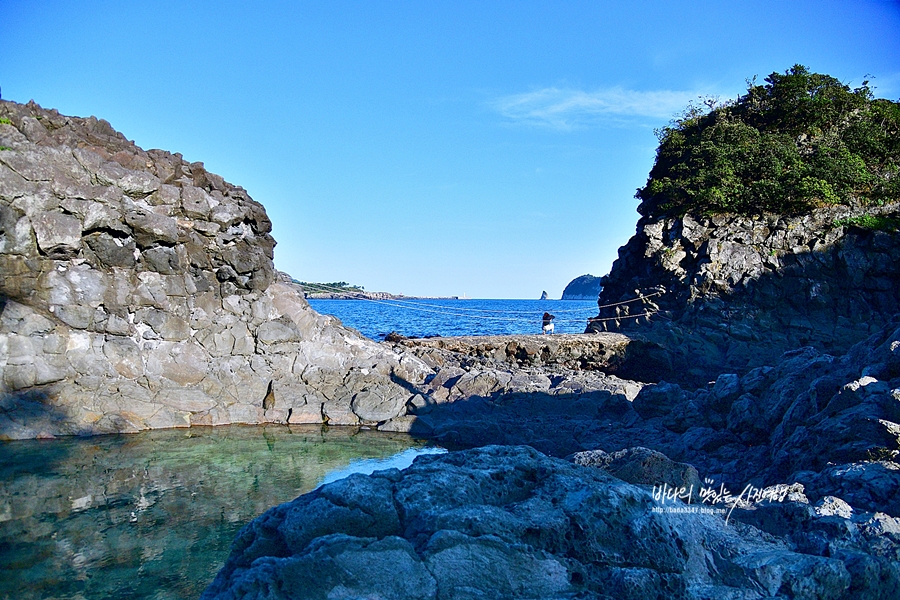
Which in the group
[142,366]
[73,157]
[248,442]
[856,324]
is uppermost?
[73,157]

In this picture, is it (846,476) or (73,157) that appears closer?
(846,476)

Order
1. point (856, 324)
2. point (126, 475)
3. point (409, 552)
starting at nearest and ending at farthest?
point (409, 552), point (126, 475), point (856, 324)

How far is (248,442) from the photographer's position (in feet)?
39.2

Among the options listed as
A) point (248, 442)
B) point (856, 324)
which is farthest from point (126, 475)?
point (856, 324)

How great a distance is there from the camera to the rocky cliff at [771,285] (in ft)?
64.9

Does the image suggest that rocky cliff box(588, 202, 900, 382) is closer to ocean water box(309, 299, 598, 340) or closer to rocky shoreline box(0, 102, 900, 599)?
rocky shoreline box(0, 102, 900, 599)

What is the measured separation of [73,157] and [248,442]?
666 centimetres

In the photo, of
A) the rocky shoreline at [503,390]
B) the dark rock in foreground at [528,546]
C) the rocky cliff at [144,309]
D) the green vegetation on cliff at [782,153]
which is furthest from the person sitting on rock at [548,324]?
the dark rock in foreground at [528,546]

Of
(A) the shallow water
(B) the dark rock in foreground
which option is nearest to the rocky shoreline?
(B) the dark rock in foreground

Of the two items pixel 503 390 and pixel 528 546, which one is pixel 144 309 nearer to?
pixel 503 390

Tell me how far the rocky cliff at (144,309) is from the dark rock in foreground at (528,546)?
32.7 ft

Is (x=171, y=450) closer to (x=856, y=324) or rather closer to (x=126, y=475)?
(x=126, y=475)

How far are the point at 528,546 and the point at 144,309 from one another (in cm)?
1210

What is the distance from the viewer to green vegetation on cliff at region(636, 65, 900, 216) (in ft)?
72.3
